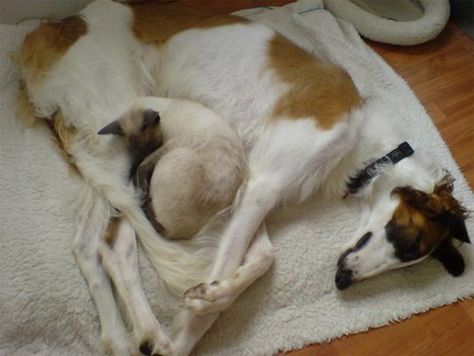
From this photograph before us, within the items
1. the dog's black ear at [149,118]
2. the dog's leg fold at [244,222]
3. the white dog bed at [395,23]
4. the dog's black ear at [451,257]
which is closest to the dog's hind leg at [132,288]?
the dog's leg fold at [244,222]

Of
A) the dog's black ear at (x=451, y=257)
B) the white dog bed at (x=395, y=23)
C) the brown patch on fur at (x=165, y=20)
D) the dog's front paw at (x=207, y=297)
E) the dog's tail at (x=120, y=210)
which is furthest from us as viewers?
the white dog bed at (x=395, y=23)

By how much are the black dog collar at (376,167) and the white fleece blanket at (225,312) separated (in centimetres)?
11

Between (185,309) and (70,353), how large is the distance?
427mm

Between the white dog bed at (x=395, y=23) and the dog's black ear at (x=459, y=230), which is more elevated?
the white dog bed at (x=395, y=23)

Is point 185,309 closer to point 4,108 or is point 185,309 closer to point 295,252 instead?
point 295,252

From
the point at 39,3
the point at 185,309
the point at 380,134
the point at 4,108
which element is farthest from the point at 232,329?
the point at 39,3

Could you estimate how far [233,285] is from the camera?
172 cm

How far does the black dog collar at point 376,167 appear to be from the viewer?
198 cm

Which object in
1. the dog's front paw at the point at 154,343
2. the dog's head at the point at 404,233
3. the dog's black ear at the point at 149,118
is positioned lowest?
the dog's front paw at the point at 154,343

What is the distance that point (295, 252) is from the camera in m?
1.95

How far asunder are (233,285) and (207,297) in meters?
0.11

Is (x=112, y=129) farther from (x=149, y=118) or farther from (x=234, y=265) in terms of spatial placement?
(x=234, y=265)

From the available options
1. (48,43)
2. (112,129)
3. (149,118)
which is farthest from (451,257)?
(48,43)

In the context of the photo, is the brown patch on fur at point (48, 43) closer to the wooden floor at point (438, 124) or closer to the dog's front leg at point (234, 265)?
the wooden floor at point (438, 124)
